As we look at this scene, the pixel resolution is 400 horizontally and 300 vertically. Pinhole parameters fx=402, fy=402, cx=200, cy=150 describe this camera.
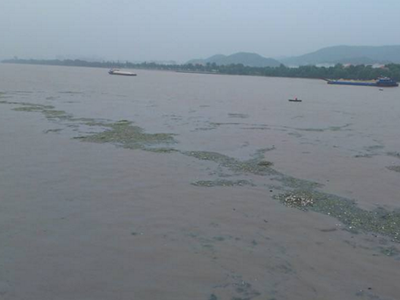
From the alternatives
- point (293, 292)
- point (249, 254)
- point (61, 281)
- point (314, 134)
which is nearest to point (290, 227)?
point (249, 254)

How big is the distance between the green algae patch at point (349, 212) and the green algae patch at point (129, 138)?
559 cm

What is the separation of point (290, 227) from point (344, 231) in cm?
90

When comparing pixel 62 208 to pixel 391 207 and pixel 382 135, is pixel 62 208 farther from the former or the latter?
pixel 382 135

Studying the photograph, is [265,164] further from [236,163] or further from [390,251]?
[390,251]

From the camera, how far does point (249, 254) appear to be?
595cm

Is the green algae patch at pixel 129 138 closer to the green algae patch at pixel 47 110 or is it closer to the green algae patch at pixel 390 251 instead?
the green algae patch at pixel 47 110

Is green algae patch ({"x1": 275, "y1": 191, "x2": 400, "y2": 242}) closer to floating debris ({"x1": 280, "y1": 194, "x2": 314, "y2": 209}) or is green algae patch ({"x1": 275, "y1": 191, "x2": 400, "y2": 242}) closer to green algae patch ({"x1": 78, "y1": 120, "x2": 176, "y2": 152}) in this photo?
floating debris ({"x1": 280, "y1": 194, "x2": 314, "y2": 209})

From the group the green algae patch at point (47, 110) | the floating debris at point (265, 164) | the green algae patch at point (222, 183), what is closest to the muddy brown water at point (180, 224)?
the green algae patch at point (222, 183)

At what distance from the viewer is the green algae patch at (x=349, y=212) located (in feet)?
23.0

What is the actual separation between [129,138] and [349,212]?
8.50 meters

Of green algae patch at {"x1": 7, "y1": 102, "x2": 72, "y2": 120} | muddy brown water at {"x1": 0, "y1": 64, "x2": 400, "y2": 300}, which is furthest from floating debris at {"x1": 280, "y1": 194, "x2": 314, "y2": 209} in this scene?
green algae patch at {"x1": 7, "y1": 102, "x2": 72, "y2": 120}

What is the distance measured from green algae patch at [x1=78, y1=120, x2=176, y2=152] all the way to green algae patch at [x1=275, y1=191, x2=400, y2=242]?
5587mm

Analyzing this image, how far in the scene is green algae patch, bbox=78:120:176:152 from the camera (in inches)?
520

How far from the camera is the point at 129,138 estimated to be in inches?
557
